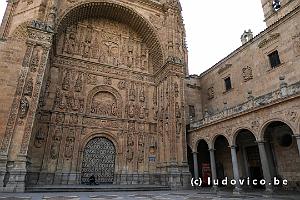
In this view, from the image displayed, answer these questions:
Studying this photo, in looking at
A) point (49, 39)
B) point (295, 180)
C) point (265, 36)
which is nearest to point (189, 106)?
point (265, 36)

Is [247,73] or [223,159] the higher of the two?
[247,73]

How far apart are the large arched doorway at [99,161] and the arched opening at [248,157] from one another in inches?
381

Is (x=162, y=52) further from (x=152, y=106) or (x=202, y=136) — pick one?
(x=202, y=136)

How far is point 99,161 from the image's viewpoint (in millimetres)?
15711

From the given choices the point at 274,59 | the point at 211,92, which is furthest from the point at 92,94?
the point at 274,59

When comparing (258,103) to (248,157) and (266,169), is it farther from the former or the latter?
(248,157)

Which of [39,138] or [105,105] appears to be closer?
[39,138]

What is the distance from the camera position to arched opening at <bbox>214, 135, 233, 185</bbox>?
17.5 metres

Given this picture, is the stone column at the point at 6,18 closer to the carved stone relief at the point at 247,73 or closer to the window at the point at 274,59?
the carved stone relief at the point at 247,73

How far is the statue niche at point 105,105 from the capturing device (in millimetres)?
16922

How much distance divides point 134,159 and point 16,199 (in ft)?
31.2

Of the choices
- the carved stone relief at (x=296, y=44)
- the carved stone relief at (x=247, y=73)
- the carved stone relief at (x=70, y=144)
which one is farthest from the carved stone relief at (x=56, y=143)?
the carved stone relief at (x=296, y=44)

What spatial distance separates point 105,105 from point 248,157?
1174 cm

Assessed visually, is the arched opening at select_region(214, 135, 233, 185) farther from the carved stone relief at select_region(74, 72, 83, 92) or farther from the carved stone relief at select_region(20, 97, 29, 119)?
the carved stone relief at select_region(20, 97, 29, 119)
